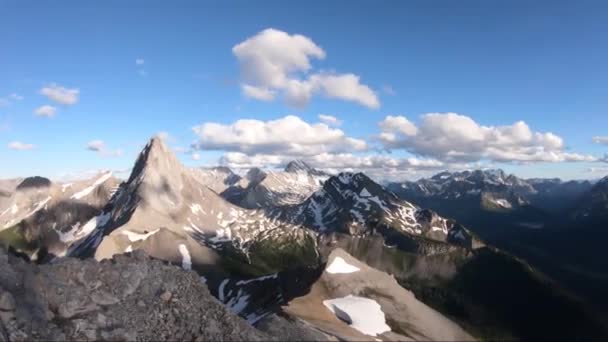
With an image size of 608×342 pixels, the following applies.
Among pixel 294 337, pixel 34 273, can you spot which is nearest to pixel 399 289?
pixel 294 337


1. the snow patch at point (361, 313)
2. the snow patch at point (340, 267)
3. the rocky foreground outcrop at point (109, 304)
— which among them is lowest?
the snow patch at point (361, 313)

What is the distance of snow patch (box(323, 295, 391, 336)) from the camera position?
3959 inches

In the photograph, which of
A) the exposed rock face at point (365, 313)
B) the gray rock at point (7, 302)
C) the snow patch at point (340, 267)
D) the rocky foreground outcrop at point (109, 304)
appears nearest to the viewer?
the gray rock at point (7, 302)

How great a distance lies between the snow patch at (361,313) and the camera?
330ft

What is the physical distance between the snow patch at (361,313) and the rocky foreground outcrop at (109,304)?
111 feet

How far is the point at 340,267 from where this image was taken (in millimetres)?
→ 135875

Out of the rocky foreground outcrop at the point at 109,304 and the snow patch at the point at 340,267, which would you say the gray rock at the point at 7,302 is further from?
the snow patch at the point at 340,267

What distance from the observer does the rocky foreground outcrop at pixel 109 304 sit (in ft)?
188

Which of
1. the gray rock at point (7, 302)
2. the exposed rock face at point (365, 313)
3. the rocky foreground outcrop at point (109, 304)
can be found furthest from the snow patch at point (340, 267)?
the gray rock at point (7, 302)

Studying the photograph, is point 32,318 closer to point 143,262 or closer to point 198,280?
point 143,262

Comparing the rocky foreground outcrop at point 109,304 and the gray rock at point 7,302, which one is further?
the rocky foreground outcrop at point 109,304

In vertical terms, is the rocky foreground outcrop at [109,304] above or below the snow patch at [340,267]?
above

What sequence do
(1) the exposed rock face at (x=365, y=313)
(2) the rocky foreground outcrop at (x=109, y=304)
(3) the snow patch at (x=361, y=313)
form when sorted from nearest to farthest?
(2) the rocky foreground outcrop at (x=109, y=304), (1) the exposed rock face at (x=365, y=313), (3) the snow patch at (x=361, y=313)

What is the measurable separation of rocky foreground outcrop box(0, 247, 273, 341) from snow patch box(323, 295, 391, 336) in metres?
33.7
